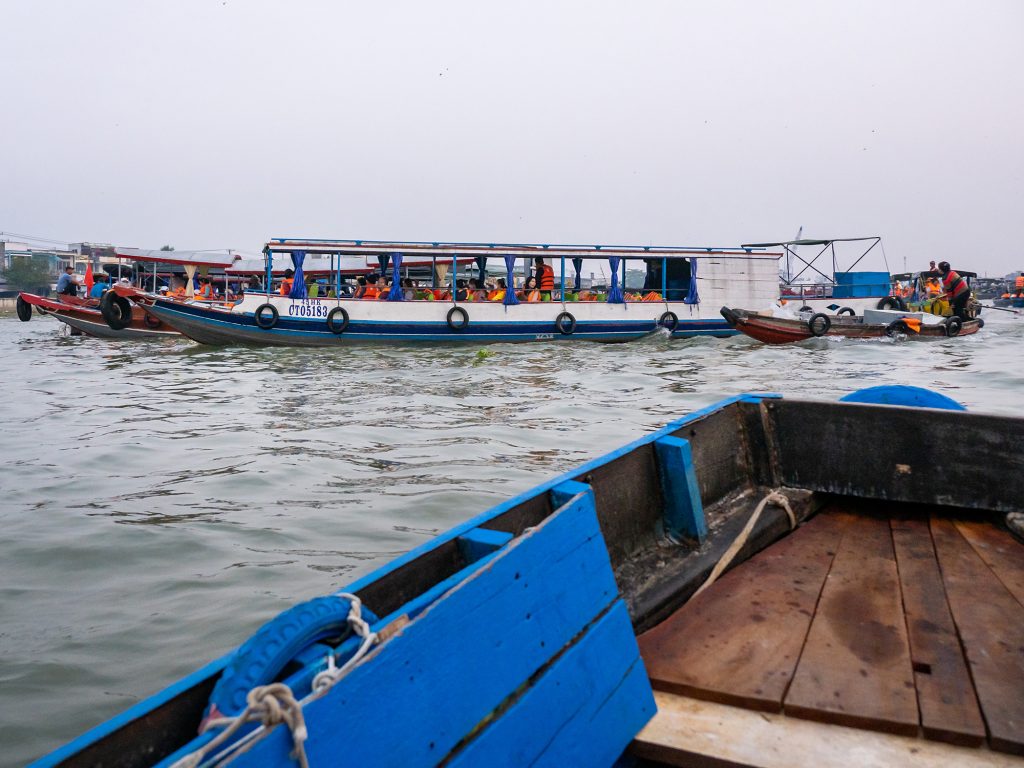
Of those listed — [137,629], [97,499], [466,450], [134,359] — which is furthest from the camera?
[134,359]

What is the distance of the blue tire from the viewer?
1.21 m

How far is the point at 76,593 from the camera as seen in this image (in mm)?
3836

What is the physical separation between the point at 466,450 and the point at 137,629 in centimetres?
361

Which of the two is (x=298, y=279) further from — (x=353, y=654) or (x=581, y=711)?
(x=353, y=654)

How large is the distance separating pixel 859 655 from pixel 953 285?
19.7m

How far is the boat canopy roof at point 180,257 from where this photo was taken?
23.3 metres

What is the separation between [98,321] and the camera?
20500mm

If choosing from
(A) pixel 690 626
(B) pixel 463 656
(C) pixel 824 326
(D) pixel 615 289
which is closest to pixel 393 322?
(D) pixel 615 289

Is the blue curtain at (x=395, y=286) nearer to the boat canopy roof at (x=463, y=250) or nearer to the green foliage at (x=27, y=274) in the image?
the boat canopy roof at (x=463, y=250)

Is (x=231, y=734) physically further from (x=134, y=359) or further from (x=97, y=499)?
(x=134, y=359)

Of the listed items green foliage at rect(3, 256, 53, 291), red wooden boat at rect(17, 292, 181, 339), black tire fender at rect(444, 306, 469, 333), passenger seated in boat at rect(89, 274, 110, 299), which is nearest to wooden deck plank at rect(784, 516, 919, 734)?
black tire fender at rect(444, 306, 469, 333)

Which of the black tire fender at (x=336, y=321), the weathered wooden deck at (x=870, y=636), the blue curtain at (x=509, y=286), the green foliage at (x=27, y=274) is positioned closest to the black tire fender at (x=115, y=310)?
the black tire fender at (x=336, y=321)

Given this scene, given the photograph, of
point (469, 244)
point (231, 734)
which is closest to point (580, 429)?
point (231, 734)

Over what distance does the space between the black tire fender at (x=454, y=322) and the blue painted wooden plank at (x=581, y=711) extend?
15.5 metres
